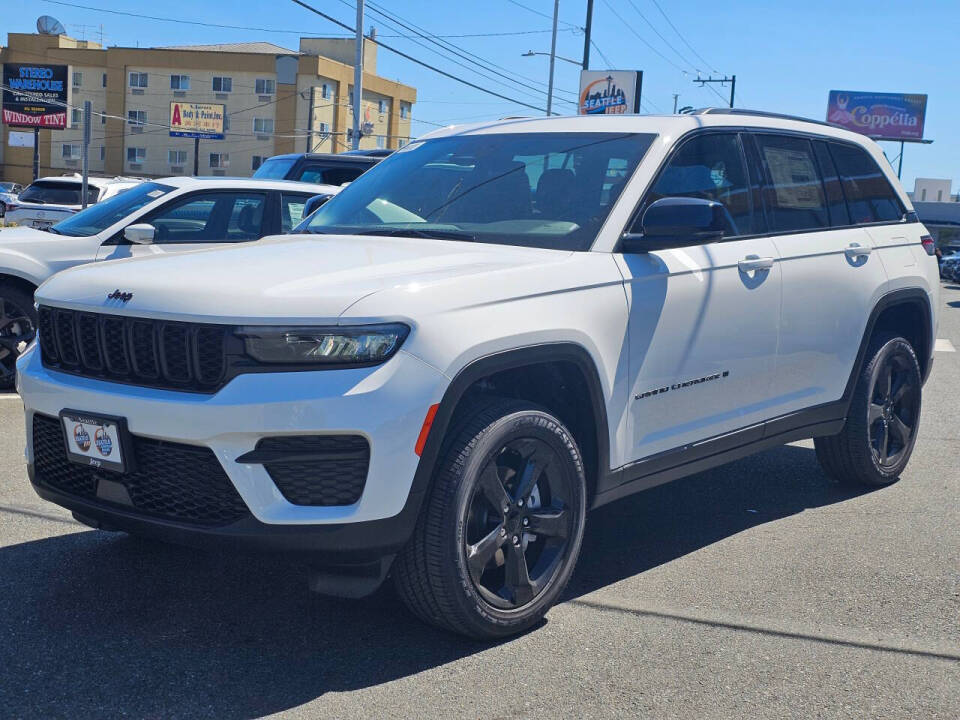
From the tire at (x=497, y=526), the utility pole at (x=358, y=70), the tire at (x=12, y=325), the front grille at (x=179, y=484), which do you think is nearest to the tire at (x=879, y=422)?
the tire at (x=497, y=526)

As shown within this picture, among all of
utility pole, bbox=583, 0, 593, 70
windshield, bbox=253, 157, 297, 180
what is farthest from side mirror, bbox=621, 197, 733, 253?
utility pole, bbox=583, 0, 593, 70

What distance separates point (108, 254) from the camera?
28.5 feet

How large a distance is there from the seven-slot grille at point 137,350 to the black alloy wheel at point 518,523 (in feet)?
3.17

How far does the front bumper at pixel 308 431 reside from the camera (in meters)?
3.38

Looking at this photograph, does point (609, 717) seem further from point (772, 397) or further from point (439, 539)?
point (772, 397)

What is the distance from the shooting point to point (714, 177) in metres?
5.10

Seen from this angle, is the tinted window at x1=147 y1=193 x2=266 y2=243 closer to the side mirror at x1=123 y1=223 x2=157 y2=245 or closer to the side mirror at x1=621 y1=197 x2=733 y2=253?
the side mirror at x1=123 y1=223 x2=157 y2=245

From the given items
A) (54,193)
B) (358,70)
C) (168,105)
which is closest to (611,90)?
(358,70)

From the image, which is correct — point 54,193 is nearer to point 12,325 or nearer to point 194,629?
point 12,325

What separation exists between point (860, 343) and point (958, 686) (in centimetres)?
244

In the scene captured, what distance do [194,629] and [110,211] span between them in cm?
576

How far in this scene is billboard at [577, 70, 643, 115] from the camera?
5184 cm

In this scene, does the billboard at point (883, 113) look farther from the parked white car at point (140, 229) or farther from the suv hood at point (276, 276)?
the suv hood at point (276, 276)

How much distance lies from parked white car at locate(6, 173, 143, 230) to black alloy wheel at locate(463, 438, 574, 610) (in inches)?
260
